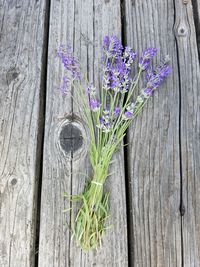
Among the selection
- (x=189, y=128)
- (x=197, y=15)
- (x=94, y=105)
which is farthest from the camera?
(x=197, y=15)

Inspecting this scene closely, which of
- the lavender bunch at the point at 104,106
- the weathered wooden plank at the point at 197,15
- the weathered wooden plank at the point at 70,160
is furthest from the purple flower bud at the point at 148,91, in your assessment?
the weathered wooden plank at the point at 197,15

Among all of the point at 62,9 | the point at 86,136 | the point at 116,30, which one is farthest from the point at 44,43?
the point at 86,136

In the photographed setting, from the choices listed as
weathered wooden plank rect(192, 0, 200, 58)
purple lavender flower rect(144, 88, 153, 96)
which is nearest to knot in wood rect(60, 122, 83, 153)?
purple lavender flower rect(144, 88, 153, 96)

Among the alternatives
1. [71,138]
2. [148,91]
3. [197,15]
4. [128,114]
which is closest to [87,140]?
[71,138]

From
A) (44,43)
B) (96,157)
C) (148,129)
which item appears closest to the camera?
(96,157)

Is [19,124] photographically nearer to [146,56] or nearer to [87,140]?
[87,140]

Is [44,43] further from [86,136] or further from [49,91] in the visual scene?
[86,136]
